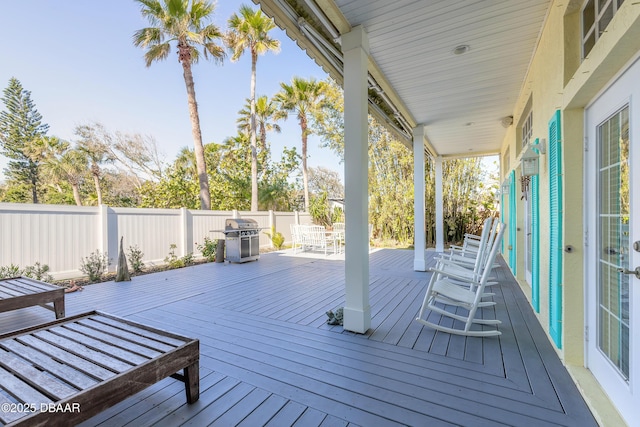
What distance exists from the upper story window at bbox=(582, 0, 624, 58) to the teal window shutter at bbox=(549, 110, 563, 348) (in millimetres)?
450

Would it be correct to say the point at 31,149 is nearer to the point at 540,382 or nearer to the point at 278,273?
the point at 278,273

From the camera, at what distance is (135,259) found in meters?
5.80

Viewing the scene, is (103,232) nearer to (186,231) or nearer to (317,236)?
(186,231)

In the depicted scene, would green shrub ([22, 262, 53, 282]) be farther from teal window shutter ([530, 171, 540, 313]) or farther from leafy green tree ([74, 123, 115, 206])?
leafy green tree ([74, 123, 115, 206])

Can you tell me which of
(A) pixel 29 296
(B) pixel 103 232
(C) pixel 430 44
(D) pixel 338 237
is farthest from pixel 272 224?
(C) pixel 430 44

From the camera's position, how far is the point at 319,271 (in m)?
5.68

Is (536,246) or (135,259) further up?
(536,246)

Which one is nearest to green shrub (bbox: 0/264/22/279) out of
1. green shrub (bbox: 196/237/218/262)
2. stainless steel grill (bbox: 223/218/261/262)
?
green shrub (bbox: 196/237/218/262)

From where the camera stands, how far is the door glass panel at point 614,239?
59.4 inches

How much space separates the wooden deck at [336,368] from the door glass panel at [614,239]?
407mm

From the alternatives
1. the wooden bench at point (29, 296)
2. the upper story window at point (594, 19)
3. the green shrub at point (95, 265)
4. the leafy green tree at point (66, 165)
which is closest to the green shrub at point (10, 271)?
the green shrub at point (95, 265)

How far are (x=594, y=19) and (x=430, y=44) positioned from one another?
4.30ft

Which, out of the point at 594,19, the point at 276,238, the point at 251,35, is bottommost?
the point at 276,238

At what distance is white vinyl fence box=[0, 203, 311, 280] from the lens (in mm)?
4523
